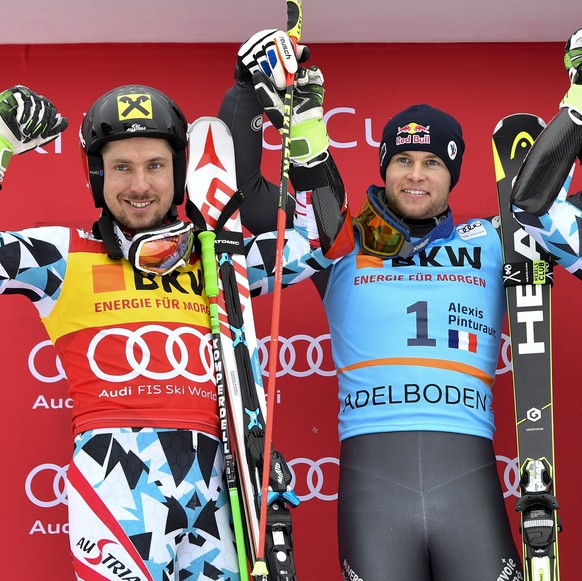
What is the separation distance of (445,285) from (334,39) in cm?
131

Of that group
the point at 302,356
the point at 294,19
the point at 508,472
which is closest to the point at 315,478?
the point at 302,356

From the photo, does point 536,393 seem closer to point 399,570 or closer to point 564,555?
point 399,570

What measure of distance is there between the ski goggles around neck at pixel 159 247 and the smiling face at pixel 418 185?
704 mm

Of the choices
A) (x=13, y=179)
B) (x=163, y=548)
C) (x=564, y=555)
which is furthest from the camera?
(x=13, y=179)

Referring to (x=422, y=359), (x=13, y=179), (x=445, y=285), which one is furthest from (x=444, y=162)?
(x=13, y=179)

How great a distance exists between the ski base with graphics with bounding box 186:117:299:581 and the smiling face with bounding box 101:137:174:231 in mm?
179

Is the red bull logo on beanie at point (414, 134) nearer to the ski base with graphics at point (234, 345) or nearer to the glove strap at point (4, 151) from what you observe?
the ski base with graphics at point (234, 345)

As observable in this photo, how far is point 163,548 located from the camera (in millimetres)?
2686

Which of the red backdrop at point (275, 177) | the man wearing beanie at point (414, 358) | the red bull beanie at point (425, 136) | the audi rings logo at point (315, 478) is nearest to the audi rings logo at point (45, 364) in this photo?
the red backdrop at point (275, 177)

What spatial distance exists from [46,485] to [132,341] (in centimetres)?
114

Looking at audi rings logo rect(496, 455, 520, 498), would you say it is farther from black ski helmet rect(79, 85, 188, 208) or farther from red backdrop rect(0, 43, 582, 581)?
black ski helmet rect(79, 85, 188, 208)

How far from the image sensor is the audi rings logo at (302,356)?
3.88 m

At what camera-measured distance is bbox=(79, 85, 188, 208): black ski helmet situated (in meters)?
2.94

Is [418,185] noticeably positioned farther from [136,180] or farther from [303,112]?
[136,180]
